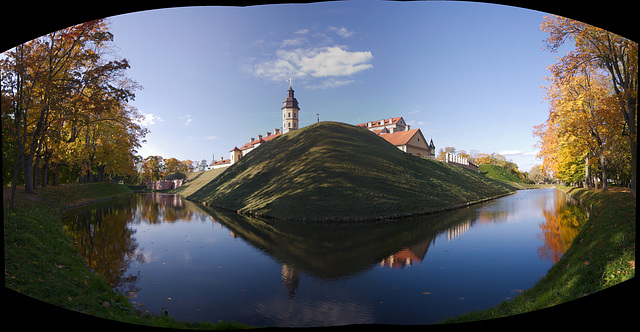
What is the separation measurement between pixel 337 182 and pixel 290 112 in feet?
239

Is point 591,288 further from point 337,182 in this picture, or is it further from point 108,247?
point 337,182

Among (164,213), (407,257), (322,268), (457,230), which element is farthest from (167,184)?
(407,257)

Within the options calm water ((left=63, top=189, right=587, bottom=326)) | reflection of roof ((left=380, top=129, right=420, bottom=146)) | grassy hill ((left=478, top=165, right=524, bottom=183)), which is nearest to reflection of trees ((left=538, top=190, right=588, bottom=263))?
calm water ((left=63, top=189, right=587, bottom=326))

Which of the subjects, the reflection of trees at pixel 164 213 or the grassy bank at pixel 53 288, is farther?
the reflection of trees at pixel 164 213

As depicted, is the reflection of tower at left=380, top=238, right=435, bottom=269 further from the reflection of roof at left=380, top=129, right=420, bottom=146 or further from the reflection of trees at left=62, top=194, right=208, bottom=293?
the reflection of roof at left=380, top=129, right=420, bottom=146

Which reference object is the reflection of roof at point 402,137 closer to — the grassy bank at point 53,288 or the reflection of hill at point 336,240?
the reflection of hill at point 336,240

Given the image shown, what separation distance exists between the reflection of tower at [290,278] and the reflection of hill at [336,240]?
0.19m

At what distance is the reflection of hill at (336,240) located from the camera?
33.7ft

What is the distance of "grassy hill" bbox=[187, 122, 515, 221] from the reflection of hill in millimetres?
2362

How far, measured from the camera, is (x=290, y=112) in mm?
94875

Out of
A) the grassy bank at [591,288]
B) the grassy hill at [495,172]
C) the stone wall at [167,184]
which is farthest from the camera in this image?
the grassy hill at [495,172]

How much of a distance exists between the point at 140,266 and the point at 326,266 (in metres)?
6.65

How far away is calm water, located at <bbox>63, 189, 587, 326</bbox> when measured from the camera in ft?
22.3

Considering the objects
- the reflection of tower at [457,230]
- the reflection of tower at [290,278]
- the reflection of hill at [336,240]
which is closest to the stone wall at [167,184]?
the reflection of hill at [336,240]
